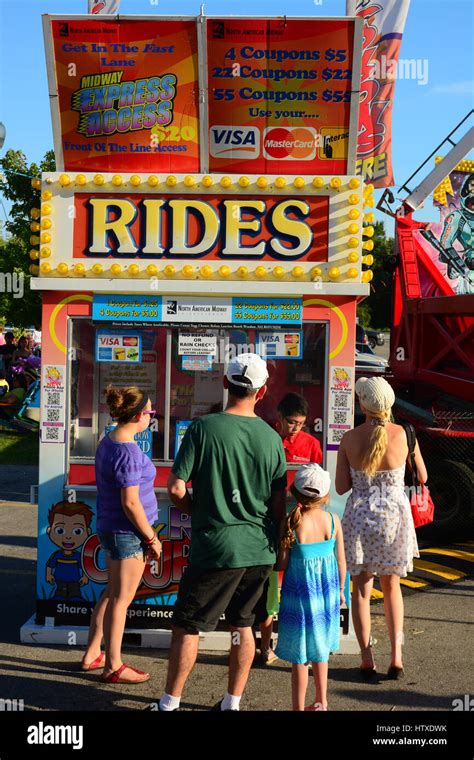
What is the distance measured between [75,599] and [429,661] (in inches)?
94.6

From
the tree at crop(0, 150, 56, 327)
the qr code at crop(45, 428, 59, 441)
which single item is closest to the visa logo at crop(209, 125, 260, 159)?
the qr code at crop(45, 428, 59, 441)

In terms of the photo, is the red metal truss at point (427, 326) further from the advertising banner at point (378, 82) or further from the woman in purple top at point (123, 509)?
the woman in purple top at point (123, 509)

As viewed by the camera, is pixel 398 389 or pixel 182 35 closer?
pixel 182 35

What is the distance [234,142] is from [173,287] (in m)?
1.07

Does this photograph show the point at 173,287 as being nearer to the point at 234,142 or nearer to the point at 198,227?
the point at 198,227

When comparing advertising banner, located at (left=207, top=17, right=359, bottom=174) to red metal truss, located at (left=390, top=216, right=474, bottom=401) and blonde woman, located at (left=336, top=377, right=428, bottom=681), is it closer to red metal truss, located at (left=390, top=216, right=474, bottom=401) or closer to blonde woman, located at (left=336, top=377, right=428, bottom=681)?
blonde woman, located at (left=336, top=377, right=428, bottom=681)

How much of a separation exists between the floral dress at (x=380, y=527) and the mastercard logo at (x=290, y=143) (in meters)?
2.17

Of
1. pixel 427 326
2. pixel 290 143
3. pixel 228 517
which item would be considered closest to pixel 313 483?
pixel 228 517

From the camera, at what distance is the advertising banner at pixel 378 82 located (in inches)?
493

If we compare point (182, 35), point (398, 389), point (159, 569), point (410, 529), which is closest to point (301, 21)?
point (182, 35)

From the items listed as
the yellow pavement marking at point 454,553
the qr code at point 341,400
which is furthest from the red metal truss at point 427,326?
the qr code at point 341,400

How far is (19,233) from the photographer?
2319 centimetres

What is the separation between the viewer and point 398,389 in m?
11.3
